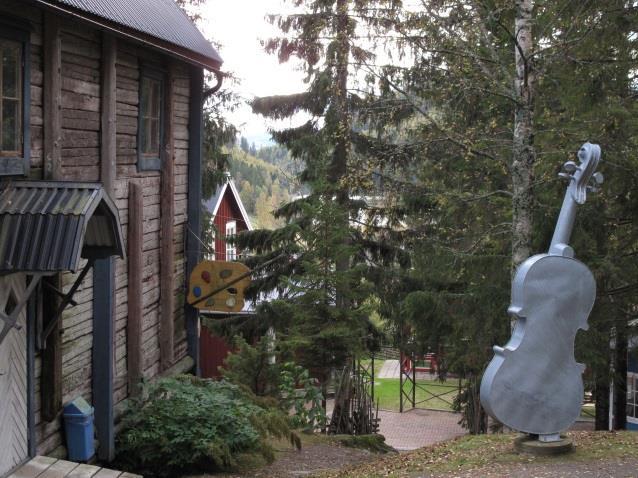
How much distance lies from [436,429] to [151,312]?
559 inches

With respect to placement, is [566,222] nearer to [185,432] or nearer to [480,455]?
[480,455]

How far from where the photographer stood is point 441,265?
1515 centimetres

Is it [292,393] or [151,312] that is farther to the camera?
[292,393]

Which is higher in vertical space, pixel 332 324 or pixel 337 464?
pixel 332 324

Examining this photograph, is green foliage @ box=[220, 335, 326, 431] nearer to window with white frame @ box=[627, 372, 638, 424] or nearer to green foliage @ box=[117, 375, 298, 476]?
green foliage @ box=[117, 375, 298, 476]

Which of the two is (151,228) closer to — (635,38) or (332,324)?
(332,324)

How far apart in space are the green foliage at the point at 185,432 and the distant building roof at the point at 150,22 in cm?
427

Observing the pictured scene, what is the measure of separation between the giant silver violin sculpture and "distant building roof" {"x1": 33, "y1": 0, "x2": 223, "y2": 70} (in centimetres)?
501

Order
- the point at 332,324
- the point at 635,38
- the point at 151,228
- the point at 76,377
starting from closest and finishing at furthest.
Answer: the point at 76,377, the point at 151,228, the point at 635,38, the point at 332,324

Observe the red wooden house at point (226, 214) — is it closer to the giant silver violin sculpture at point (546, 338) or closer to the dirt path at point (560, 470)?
the giant silver violin sculpture at point (546, 338)

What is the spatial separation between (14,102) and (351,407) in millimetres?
9941

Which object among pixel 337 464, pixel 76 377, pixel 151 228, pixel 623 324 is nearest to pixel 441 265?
pixel 623 324

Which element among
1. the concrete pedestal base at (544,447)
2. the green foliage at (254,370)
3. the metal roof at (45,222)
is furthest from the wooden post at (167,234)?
the concrete pedestal base at (544,447)

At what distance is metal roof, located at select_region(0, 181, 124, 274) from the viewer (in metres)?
6.60
